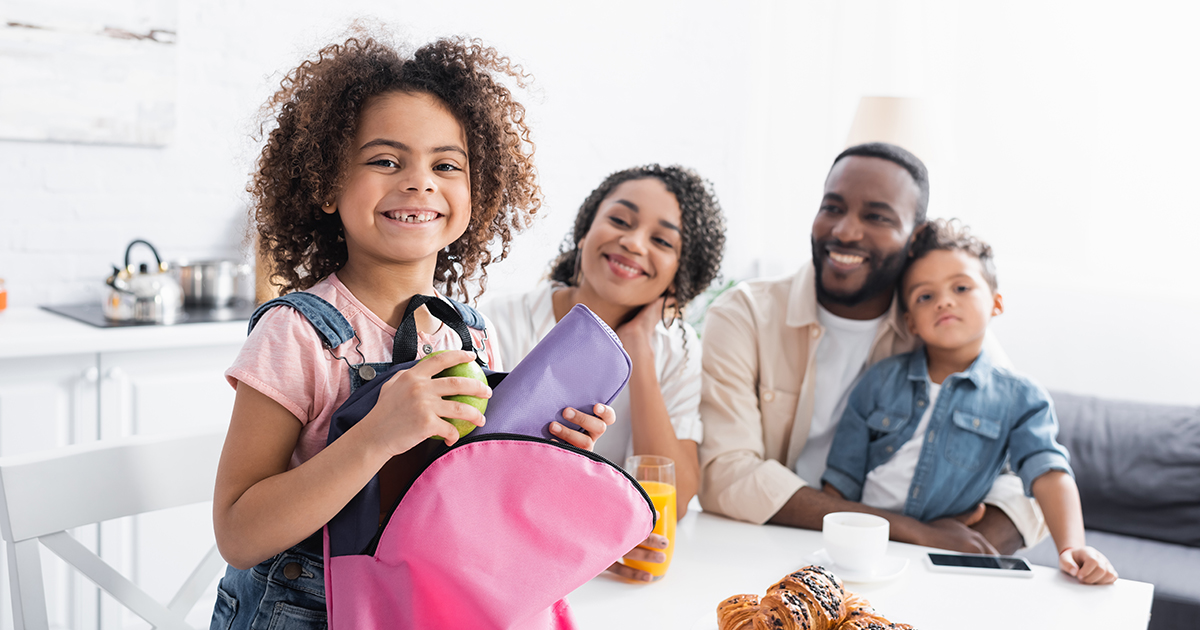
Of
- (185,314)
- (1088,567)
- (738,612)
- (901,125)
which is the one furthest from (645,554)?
(901,125)

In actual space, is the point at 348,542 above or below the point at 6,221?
below

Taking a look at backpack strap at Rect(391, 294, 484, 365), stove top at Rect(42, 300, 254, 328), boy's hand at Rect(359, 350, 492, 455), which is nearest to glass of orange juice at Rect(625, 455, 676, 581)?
backpack strap at Rect(391, 294, 484, 365)

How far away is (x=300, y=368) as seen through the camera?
2.71 feet

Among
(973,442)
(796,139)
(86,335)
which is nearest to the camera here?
(973,442)

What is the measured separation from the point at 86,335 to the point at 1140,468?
109 inches

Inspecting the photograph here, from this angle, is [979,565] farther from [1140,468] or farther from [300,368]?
[1140,468]

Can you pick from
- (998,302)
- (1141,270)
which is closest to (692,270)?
(998,302)

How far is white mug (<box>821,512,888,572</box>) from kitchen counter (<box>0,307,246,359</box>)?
168 cm

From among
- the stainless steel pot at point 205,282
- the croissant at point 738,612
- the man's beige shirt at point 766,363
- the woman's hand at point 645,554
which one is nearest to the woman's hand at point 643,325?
the man's beige shirt at point 766,363

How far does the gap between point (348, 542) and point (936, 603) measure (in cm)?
68

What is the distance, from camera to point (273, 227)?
1.02m

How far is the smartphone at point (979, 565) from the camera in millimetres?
1117

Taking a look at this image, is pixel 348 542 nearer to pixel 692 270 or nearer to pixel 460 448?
pixel 460 448

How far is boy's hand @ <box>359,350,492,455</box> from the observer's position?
706 millimetres
